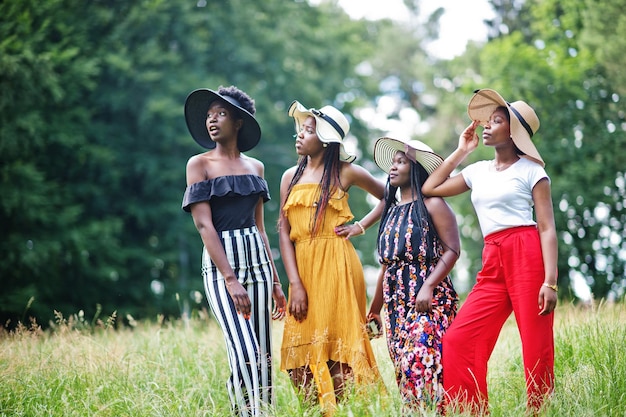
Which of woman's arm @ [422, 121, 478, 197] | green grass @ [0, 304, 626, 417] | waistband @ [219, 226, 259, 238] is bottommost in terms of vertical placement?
green grass @ [0, 304, 626, 417]

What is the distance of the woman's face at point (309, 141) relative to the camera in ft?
17.6

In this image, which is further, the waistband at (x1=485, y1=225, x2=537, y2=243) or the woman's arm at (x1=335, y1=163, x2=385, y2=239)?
the woman's arm at (x1=335, y1=163, x2=385, y2=239)

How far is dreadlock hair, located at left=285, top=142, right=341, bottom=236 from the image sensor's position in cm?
519

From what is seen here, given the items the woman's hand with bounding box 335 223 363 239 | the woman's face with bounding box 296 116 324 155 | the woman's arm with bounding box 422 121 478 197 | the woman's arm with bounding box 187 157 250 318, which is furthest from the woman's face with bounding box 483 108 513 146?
the woman's arm with bounding box 187 157 250 318

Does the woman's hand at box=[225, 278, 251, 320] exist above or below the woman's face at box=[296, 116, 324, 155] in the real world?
below

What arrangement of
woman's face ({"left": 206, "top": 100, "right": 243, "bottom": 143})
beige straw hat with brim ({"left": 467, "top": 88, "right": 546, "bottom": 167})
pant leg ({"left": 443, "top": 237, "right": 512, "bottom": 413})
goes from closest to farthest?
1. pant leg ({"left": 443, "top": 237, "right": 512, "bottom": 413})
2. beige straw hat with brim ({"left": 467, "top": 88, "right": 546, "bottom": 167})
3. woman's face ({"left": 206, "top": 100, "right": 243, "bottom": 143})

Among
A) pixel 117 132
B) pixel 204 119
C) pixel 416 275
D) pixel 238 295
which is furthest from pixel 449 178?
pixel 117 132

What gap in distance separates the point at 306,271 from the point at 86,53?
13.3 meters

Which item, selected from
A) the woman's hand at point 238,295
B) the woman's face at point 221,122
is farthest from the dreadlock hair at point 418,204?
the woman's face at point 221,122

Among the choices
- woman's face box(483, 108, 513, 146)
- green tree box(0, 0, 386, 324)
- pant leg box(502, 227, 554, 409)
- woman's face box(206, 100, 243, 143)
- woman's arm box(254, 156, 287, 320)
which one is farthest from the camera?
green tree box(0, 0, 386, 324)

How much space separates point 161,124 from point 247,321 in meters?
13.3

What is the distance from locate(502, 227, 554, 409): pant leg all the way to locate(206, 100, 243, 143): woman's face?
6.99 feet

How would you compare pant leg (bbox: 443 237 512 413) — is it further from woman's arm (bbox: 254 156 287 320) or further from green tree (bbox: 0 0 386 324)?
green tree (bbox: 0 0 386 324)

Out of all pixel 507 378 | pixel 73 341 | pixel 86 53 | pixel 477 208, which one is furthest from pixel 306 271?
pixel 86 53
